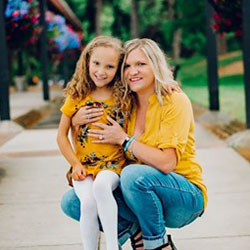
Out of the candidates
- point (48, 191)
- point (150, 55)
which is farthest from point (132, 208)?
point (48, 191)

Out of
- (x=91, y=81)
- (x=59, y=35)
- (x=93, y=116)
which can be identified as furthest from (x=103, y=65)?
(x=59, y=35)

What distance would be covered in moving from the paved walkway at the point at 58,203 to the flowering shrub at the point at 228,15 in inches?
74.7

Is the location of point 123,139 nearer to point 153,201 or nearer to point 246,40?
point 153,201

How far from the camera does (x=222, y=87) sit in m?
20.9

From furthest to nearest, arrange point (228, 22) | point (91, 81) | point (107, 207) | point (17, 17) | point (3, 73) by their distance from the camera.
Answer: point (17, 17) < point (3, 73) < point (228, 22) < point (91, 81) < point (107, 207)

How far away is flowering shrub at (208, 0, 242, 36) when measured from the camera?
870cm

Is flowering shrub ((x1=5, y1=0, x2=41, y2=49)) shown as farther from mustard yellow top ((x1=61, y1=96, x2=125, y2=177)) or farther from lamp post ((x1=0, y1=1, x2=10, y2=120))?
mustard yellow top ((x1=61, y1=96, x2=125, y2=177))

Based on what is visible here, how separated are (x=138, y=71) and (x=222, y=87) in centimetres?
1777

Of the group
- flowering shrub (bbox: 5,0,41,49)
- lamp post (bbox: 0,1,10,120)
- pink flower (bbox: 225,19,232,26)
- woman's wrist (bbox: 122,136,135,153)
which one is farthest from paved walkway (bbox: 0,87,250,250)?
flowering shrub (bbox: 5,0,41,49)

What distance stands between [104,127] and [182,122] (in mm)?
430

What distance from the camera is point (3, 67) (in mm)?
10273

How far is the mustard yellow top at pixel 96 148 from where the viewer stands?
3494 mm

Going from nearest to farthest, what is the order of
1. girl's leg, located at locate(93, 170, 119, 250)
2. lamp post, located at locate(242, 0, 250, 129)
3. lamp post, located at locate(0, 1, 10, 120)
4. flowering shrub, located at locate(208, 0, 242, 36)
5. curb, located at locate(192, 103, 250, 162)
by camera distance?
girl's leg, located at locate(93, 170, 119, 250) < curb, located at locate(192, 103, 250, 162) < lamp post, located at locate(242, 0, 250, 129) < flowering shrub, located at locate(208, 0, 242, 36) < lamp post, located at locate(0, 1, 10, 120)

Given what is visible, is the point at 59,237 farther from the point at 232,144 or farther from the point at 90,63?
the point at 232,144
